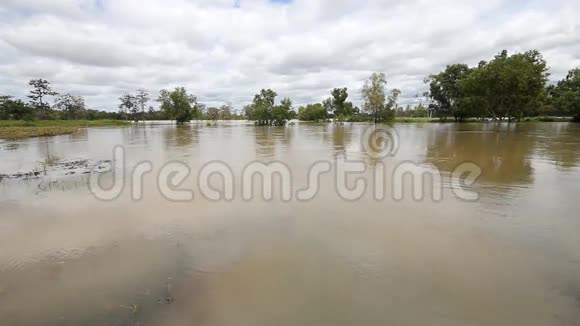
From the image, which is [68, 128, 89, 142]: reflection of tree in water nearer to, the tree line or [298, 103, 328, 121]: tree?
the tree line

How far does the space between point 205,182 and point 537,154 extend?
14051mm

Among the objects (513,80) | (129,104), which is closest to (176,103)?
(129,104)

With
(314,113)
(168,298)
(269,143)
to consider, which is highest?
(314,113)

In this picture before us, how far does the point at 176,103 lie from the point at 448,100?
55.7 metres

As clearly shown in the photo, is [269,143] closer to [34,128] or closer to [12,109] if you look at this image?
[34,128]

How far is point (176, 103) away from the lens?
60281 millimetres

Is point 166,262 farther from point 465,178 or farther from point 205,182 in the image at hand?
point 465,178

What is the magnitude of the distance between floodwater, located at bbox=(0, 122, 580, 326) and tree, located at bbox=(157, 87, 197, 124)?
57976mm

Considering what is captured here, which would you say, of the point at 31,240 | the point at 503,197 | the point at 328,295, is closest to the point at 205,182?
the point at 31,240

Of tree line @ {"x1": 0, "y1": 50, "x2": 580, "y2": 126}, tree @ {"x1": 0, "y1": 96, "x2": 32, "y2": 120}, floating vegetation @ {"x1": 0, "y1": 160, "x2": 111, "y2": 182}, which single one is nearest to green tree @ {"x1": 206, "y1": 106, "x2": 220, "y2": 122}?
tree line @ {"x1": 0, "y1": 50, "x2": 580, "y2": 126}

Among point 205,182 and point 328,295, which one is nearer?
point 328,295

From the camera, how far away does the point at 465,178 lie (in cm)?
804

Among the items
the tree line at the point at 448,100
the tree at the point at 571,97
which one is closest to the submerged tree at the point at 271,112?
the tree line at the point at 448,100

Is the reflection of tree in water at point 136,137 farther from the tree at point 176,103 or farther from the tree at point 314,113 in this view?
the tree at point 314,113
